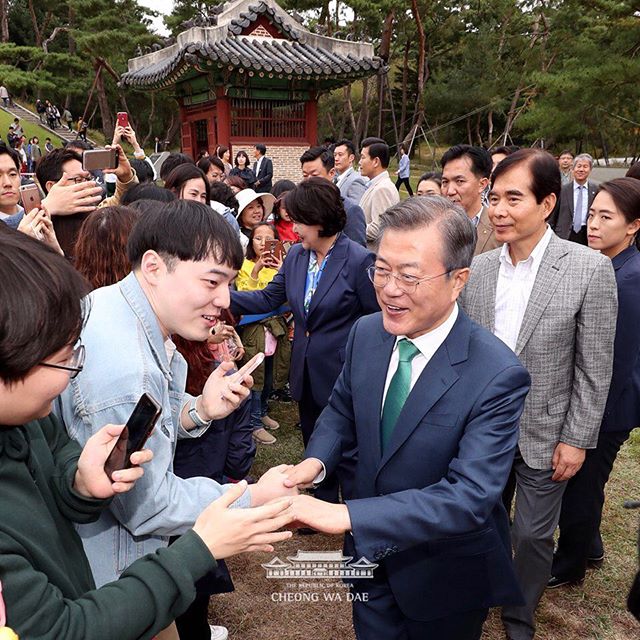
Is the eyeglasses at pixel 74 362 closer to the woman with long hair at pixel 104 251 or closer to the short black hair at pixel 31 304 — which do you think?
the short black hair at pixel 31 304

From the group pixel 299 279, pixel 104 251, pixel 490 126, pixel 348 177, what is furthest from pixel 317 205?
pixel 490 126

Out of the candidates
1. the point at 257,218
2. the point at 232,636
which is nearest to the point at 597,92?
the point at 257,218

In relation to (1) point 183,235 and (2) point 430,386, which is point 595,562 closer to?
(2) point 430,386

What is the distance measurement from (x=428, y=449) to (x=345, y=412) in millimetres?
454

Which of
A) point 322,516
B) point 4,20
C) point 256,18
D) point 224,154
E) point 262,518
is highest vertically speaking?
point 4,20

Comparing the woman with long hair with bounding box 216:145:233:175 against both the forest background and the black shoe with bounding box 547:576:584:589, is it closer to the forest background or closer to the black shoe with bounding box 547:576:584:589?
the forest background

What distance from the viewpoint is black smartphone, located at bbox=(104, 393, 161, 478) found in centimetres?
141

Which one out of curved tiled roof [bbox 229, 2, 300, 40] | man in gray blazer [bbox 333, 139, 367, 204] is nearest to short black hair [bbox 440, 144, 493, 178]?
man in gray blazer [bbox 333, 139, 367, 204]

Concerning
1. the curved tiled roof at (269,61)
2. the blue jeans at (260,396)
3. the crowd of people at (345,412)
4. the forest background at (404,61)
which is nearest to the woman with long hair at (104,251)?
the crowd of people at (345,412)

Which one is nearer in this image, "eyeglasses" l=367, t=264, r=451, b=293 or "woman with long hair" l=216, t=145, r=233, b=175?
"eyeglasses" l=367, t=264, r=451, b=293

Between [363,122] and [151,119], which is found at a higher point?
[151,119]

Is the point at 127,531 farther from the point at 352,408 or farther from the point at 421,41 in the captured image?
the point at 421,41

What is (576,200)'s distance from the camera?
7973 millimetres

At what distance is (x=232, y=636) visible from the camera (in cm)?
293
